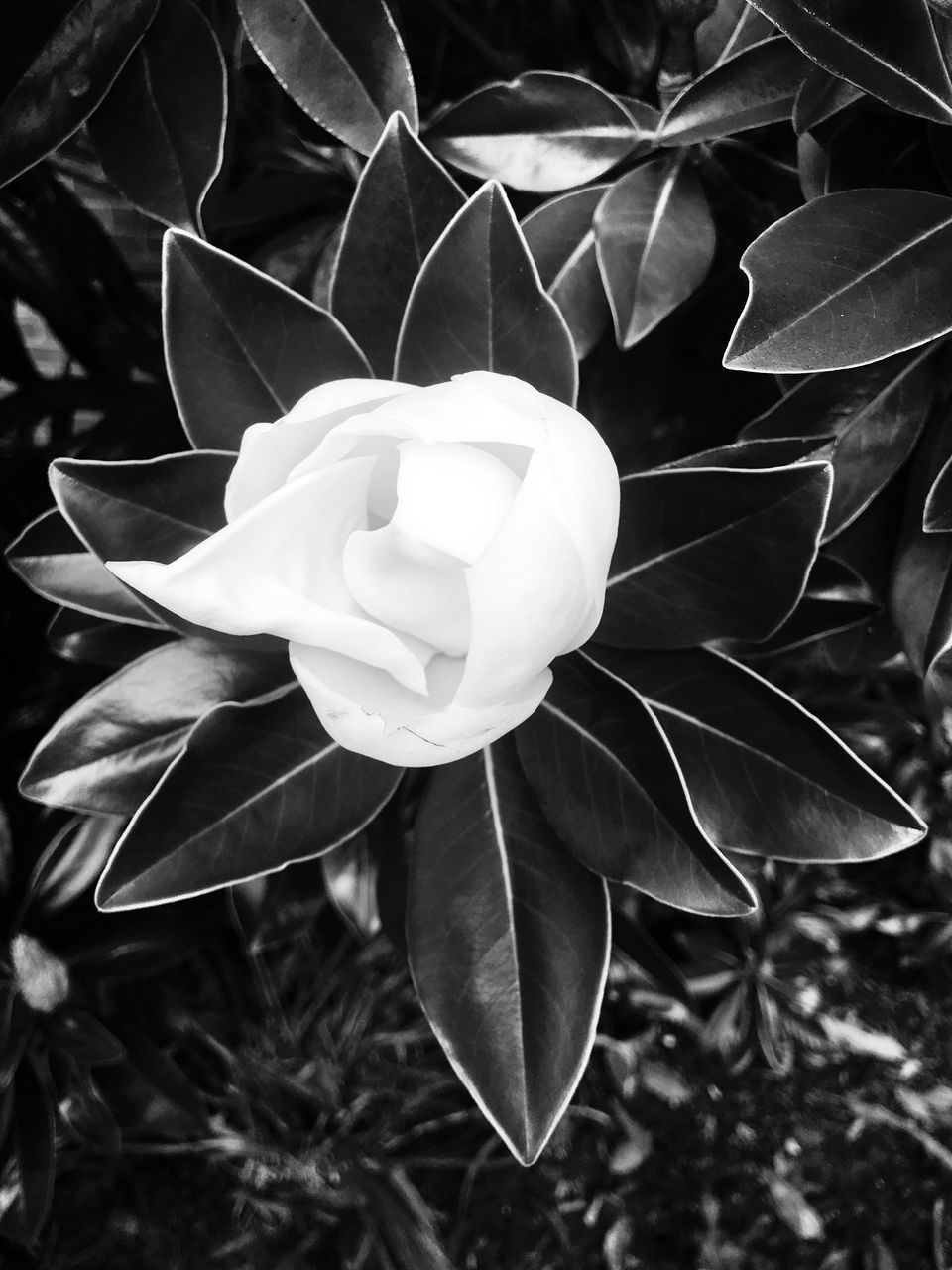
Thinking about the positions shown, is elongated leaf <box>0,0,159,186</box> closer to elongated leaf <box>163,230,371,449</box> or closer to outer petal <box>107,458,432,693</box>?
elongated leaf <box>163,230,371,449</box>

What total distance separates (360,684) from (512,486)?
0.13 meters

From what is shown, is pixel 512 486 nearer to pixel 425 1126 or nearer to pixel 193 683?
pixel 193 683

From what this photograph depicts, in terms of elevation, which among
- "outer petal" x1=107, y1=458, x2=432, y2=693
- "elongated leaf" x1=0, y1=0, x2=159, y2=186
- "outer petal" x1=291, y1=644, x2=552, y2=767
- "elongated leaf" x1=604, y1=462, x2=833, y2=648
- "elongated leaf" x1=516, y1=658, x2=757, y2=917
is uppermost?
"elongated leaf" x1=0, y1=0, x2=159, y2=186

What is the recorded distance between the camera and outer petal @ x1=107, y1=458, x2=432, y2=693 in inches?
17.8

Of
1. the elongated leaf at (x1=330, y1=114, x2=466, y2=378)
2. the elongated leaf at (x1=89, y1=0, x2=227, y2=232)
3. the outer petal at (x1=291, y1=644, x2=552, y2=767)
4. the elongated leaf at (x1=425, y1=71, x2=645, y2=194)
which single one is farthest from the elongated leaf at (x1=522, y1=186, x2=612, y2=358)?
the outer petal at (x1=291, y1=644, x2=552, y2=767)

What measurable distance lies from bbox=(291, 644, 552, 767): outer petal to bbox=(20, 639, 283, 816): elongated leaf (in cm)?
23

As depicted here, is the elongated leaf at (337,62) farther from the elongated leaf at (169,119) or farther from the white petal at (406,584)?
the white petal at (406,584)

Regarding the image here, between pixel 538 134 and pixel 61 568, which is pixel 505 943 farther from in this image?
pixel 538 134

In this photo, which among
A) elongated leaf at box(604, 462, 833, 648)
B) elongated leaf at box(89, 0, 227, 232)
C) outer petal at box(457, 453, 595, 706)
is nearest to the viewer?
outer petal at box(457, 453, 595, 706)

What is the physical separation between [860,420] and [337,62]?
45 centimetres

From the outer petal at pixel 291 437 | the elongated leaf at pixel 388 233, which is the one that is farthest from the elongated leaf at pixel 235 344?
the outer petal at pixel 291 437

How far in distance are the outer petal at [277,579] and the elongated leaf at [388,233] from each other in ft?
0.67

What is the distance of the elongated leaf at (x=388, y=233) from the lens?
23.8 inches

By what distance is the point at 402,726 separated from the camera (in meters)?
0.48
